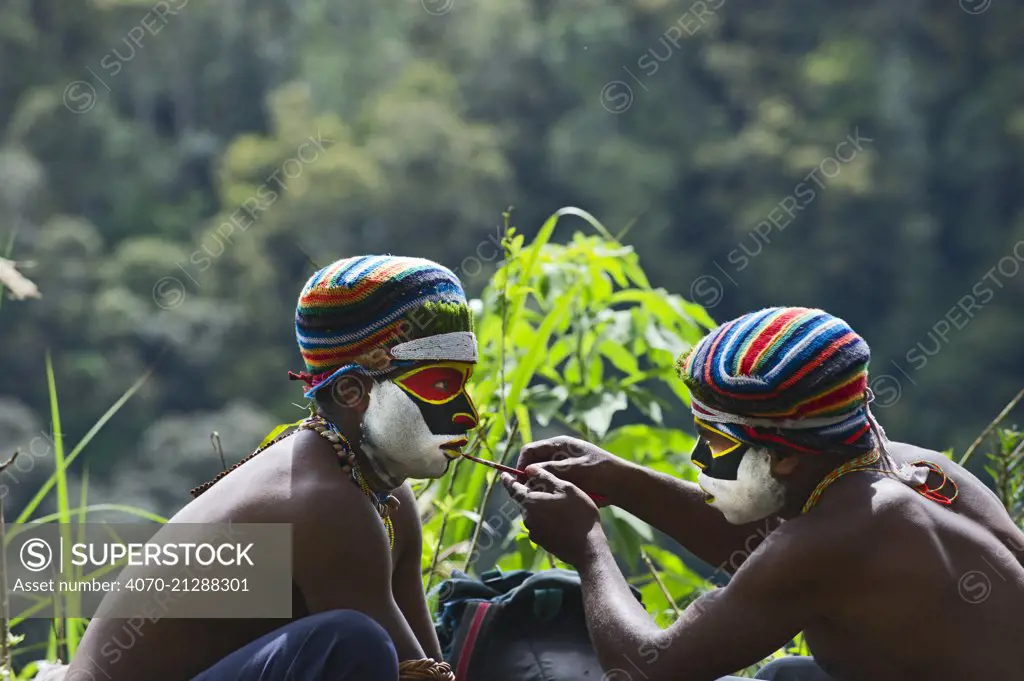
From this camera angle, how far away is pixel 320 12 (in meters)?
55.4

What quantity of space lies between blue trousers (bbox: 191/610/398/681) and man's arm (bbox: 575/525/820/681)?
0.45m

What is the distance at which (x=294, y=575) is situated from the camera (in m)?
2.51

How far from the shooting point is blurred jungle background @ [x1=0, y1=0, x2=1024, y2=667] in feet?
110

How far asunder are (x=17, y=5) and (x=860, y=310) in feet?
94.2

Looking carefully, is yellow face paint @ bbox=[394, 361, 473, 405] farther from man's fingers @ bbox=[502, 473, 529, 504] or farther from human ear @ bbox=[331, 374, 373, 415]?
man's fingers @ bbox=[502, 473, 529, 504]

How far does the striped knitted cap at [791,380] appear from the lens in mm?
2465

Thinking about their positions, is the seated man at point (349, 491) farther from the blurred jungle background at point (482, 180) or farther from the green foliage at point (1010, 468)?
the blurred jungle background at point (482, 180)

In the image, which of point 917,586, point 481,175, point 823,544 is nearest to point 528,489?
point 823,544

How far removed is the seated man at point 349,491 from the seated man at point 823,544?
1.36ft

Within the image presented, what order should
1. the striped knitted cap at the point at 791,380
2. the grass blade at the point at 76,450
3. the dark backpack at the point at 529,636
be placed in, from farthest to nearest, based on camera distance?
the grass blade at the point at 76,450
the dark backpack at the point at 529,636
the striped knitted cap at the point at 791,380

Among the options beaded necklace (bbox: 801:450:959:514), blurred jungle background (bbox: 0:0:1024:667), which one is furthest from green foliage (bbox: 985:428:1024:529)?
blurred jungle background (bbox: 0:0:1024:667)

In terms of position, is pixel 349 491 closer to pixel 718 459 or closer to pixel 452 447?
pixel 452 447

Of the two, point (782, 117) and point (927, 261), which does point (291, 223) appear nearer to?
point (782, 117)

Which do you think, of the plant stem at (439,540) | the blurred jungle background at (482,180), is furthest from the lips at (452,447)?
the blurred jungle background at (482,180)
